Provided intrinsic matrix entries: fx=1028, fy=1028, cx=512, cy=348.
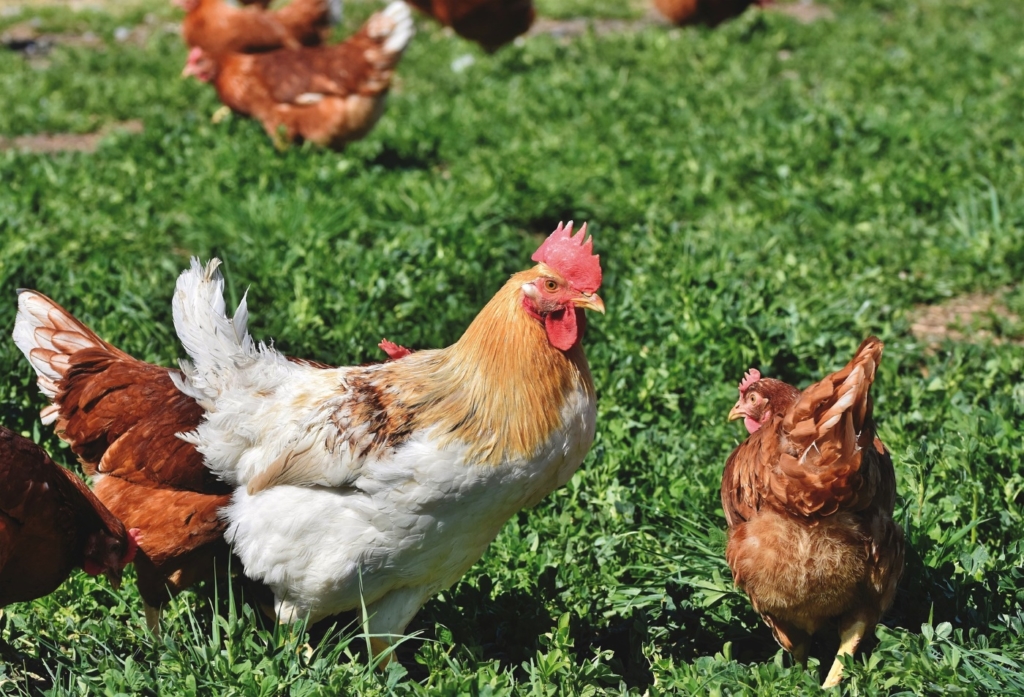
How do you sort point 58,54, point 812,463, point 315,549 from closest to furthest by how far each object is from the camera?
1. point 812,463
2. point 315,549
3. point 58,54

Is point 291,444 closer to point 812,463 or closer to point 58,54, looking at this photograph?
point 812,463

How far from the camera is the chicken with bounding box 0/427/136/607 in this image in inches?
121

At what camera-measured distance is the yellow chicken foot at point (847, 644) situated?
10.5 feet

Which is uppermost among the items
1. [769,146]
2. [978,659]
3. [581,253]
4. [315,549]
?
[581,253]

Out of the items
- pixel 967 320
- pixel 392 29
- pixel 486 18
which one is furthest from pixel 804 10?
pixel 967 320

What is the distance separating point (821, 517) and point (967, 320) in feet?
10.3

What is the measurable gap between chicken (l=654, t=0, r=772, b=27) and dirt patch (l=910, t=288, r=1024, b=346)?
6244mm

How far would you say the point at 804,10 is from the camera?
44.0 feet

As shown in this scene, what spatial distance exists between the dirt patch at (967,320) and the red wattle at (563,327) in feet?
9.58

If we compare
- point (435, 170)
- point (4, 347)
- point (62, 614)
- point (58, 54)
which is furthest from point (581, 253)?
point (58, 54)

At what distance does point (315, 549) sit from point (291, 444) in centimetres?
34

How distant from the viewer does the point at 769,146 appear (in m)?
7.68

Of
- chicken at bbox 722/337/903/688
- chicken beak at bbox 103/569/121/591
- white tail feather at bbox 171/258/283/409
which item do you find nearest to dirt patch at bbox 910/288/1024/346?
chicken at bbox 722/337/903/688

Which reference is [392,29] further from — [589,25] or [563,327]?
[563,327]
